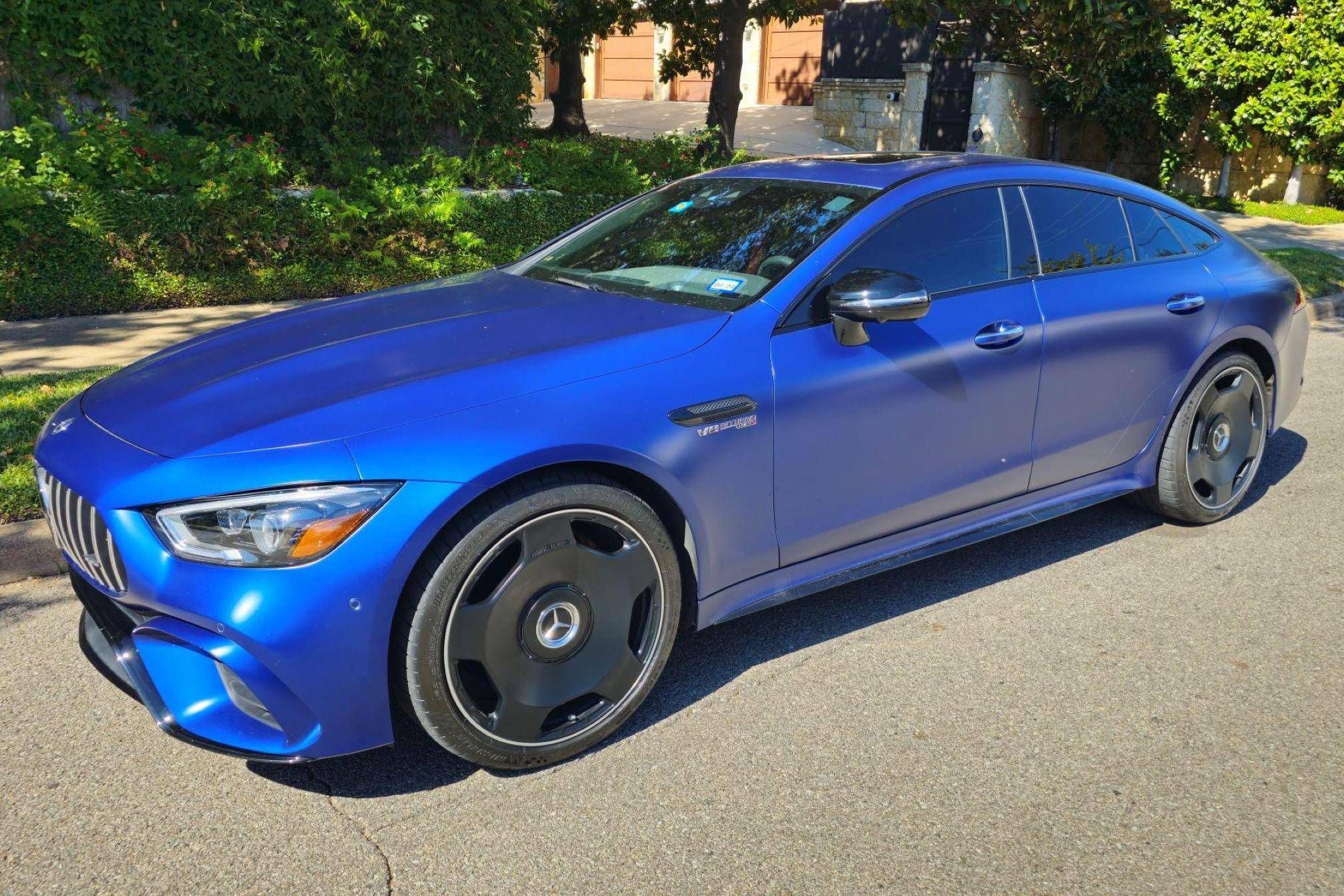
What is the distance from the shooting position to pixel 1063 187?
14.2ft

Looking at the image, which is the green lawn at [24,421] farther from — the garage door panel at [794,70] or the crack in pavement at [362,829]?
the garage door panel at [794,70]

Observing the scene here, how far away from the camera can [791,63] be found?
23.8 m

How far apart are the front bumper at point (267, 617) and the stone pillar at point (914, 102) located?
1728cm

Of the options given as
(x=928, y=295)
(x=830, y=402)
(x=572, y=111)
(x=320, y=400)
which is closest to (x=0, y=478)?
(x=320, y=400)

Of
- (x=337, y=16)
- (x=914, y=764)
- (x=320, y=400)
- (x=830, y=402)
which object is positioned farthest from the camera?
(x=337, y=16)

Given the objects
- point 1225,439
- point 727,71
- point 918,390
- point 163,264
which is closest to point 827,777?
point 918,390

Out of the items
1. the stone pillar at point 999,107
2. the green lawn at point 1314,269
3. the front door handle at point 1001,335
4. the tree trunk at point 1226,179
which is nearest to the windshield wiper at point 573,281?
the front door handle at point 1001,335

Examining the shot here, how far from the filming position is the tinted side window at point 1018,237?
4.04 m

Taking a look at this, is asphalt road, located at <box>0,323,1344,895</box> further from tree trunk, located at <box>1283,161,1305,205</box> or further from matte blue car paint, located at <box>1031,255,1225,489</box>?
tree trunk, located at <box>1283,161,1305,205</box>

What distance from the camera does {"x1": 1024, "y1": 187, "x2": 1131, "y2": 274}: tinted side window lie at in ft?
13.6

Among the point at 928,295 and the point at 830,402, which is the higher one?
the point at 928,295

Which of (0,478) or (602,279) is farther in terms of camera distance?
(0,478)

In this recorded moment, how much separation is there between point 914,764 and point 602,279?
1961mm

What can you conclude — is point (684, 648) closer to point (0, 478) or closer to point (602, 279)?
point (602, 279)
